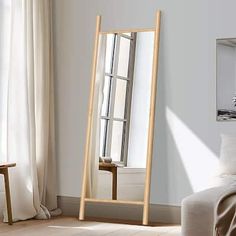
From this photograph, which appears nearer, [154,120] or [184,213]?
[184,213]

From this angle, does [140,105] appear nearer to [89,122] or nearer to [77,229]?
[89,122]

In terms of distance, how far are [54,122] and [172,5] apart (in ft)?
5.58

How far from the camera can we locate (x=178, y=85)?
611 cm

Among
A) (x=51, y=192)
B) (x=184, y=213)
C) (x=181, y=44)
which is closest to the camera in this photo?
(x=184, y=213)

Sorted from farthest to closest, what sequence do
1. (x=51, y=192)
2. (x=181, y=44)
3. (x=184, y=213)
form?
(x=51, y=192) → (x=181, y=44) → (x=184, y=213)

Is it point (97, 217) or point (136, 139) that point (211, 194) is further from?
point (97, 217)

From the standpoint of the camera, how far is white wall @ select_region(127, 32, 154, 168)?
20.1 ft

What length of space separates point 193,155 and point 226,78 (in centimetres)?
78

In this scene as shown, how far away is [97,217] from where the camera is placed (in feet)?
21.1

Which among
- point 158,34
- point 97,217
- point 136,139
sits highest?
point 158,34

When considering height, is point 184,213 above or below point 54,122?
below

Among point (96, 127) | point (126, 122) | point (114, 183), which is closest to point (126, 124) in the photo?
point (126, 122)

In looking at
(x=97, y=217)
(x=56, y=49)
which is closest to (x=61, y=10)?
(x=56, y=49)

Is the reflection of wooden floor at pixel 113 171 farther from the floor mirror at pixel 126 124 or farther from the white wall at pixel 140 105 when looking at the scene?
the white wall at pixel 140 105
